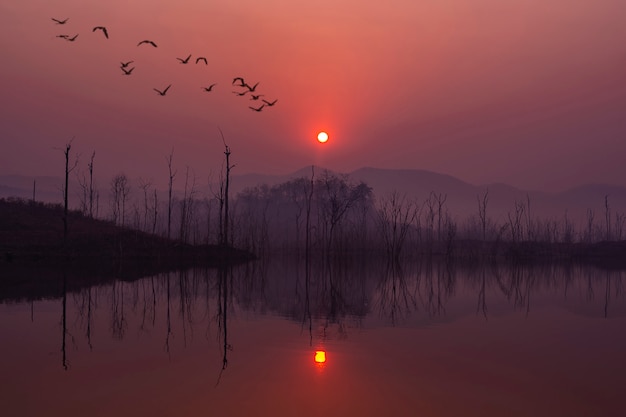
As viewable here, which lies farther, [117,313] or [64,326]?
[117,313]

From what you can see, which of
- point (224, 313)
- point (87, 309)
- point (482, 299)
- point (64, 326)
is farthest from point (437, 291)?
point (64, 326)

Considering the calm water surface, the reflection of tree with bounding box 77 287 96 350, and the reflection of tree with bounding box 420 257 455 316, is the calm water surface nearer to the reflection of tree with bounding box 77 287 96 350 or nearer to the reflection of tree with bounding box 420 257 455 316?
the reflection of tree with bounding box 77 287 96 350

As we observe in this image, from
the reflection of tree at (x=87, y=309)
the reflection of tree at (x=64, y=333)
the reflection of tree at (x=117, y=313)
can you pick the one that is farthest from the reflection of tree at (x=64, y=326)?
the reflection of tree at (x=117, y=313)

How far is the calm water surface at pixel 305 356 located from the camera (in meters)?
5.82

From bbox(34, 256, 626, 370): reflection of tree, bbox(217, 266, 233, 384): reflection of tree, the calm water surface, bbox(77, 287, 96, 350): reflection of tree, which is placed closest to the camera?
the calm water surface

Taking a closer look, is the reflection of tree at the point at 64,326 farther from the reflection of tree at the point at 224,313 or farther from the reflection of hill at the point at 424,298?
the reflection of hill at the point at 424,298

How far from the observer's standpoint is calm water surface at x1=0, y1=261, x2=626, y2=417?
5.82 metres

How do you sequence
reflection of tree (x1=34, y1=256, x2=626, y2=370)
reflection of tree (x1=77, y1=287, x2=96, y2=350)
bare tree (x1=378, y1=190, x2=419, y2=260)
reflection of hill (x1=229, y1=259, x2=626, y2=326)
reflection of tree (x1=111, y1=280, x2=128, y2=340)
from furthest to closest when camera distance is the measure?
bare tree (x1=378, y1=190, x2=419, y2=260) → reflection of hill (x1=229, y1=259, x2=626, y2=326) → reflection of tree (x1=34, y1=256, x2=626, y2=370) → reflection of tree (x1=111, y1=280, x2=128, y2=340) → reflection of tree (x1=77, y1=287, x2=96, y2=350)

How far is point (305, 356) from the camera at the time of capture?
823cm

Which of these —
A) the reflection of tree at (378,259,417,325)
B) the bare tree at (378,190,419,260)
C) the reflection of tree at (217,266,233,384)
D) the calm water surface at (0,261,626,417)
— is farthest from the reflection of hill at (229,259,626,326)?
the bare tree at (378,190,419,260)

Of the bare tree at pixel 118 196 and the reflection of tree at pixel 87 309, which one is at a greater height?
the bare tree at pixel 118 196

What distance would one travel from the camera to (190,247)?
111ft

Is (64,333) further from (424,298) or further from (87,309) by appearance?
(424,298)

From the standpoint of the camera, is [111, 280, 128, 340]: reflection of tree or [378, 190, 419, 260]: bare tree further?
[378, 190, 419, 260]: bare tree
